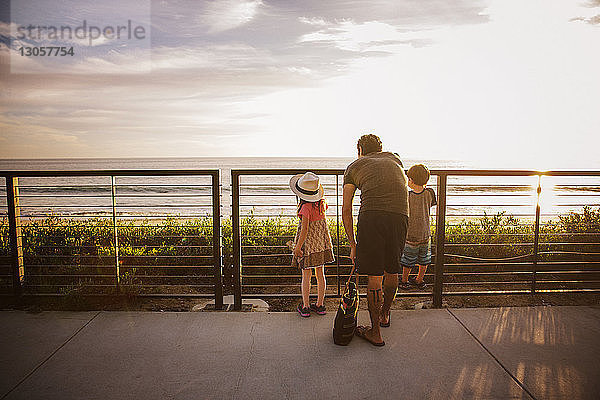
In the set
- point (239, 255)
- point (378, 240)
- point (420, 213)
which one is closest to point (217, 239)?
point (239, 255)

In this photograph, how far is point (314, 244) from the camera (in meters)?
4.02

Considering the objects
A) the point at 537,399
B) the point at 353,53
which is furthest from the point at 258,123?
the point at 537,399

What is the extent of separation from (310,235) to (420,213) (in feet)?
5.77

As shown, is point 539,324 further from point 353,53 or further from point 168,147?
point 168,147

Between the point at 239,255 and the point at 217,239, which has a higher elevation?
the point at 217,239

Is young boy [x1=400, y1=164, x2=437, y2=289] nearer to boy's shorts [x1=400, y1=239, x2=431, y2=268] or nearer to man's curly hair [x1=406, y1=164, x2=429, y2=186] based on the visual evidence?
boy's shorts [x1=400, y1=239, x2=431, y2=268]

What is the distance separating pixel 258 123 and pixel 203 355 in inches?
1957

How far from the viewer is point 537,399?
2.61m

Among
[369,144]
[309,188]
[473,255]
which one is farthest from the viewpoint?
[473,255]

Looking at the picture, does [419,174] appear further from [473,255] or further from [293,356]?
[293,356]

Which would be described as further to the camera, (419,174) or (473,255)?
(473,255)

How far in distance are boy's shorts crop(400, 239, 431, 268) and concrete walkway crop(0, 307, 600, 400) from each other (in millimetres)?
920

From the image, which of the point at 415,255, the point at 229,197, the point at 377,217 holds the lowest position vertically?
the point at 229,197

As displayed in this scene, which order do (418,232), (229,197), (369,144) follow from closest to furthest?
(369,144)
(418,232)
(229,197)
